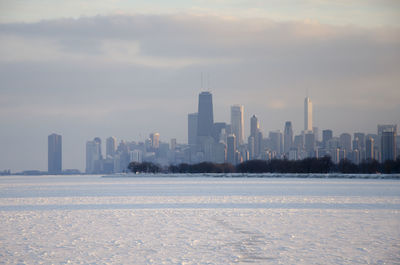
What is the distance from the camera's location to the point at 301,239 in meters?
15.1

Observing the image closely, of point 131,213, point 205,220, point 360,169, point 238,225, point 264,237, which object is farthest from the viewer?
point 360,169

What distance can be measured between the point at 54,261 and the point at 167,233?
5102mm

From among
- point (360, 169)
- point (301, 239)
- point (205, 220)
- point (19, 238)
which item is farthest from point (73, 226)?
point (360, 169)

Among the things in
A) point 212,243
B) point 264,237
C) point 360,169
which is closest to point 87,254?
point 212,243

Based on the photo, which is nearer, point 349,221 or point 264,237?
point 264,237

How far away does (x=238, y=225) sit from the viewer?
18344mm

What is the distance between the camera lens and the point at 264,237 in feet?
50.8

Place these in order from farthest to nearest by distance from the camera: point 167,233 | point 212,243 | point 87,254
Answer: point 167,233, point 212,243, point 87,254

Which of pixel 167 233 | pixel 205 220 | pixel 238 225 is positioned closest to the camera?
pixel 167 233

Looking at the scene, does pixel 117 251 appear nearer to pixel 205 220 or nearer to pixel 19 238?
pixel 19 238

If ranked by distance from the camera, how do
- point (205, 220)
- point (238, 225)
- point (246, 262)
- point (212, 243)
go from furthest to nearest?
point (205, 220) → point (238, 225) → point (212, 243) → point (246, 262)

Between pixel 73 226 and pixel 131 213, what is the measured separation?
17.2ft

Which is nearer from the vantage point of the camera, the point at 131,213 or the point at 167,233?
the point at 167,233

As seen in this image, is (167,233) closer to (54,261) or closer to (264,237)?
(264,237)
